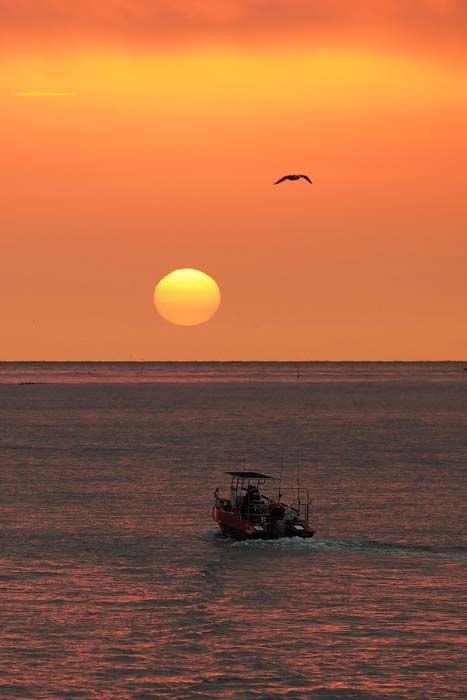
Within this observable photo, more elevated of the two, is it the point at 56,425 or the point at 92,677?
the point at 56,425

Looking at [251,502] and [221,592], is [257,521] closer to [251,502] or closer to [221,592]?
[251,502]

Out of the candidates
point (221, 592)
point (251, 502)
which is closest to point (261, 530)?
point (251, 502)

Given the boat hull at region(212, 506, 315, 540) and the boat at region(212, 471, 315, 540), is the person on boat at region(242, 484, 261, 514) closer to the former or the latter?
the boat at region(212, 471, 315, 540)

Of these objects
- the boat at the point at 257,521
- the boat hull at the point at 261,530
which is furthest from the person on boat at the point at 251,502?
the boat hull at the point at 261,530

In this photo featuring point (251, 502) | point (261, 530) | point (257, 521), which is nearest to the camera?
point (261, 530)

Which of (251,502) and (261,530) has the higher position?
(251,502)

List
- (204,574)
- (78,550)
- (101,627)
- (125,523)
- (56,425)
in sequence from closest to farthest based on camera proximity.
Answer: (101,627), (204,574), (78,550), (125,523), (56,425)

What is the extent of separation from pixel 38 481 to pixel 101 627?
5417cm

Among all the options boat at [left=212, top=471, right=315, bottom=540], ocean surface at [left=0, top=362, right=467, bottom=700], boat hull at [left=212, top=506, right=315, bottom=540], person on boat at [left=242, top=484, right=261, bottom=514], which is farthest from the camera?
person on boat at [left=242, top=484, right=261, bottom=514]

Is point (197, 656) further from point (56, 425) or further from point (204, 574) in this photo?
point (56, 425)

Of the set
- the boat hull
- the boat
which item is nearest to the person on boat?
the boat

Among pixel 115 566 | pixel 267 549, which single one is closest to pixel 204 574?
pixel 115 566

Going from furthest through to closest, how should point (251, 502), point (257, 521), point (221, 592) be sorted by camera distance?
point (251, 502)
point (257, 521)
point (221, 592)

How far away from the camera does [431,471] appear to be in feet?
371
